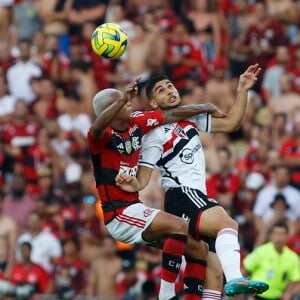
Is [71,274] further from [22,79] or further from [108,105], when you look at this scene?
[108,105]

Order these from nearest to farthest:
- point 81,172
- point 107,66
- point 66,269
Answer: point 66,269, point 81,172, point 107,66

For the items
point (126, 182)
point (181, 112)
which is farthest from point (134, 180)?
point (181, 112)

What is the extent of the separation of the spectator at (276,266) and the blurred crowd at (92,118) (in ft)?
0.20

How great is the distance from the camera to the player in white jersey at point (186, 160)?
1412 centimetres

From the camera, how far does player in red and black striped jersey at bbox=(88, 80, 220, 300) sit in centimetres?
1396

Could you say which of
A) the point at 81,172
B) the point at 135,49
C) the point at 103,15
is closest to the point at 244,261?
the point at 81,172

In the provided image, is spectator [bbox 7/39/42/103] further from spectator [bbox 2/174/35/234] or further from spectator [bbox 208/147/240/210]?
spectator [bbox 208/147/240/210]

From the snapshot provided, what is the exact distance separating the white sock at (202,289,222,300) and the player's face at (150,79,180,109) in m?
1.99

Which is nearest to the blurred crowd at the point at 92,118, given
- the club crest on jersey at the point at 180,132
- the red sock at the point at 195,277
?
the red sock at the point at 195,277

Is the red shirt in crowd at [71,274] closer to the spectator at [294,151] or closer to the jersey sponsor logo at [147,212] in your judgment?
the spectator at [294,151]

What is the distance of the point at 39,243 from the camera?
21.7 meters

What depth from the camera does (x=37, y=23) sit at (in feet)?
85.7

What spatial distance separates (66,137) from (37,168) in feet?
2.37

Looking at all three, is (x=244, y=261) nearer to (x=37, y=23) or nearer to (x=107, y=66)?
(x=107, y=66)
